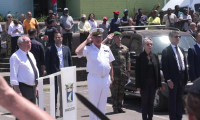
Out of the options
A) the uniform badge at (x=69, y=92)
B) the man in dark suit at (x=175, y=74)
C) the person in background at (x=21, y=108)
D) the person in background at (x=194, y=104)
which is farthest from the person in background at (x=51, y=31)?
the person in background at (x=21, y=108)

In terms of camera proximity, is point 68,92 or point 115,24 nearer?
point 68,92

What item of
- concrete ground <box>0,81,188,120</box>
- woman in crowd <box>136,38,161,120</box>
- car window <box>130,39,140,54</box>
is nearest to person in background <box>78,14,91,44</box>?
concrete ground <box>0,81,188,120</box>

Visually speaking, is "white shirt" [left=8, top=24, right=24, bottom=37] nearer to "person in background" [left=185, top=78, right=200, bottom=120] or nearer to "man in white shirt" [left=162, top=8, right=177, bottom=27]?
"man in white shirt" [left=162, top=8, right=177, bottom=27]

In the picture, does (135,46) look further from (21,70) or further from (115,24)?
(115,24)

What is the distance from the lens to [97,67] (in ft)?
23.4

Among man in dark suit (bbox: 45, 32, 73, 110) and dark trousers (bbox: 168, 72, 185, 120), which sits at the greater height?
man in dark suit (bbox: 45, 32, 73, 110)

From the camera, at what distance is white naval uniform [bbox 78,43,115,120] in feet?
23.4

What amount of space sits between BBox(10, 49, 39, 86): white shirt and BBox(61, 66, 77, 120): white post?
0.58 metres

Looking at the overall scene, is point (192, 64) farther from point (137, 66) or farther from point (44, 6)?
point (44, 6)

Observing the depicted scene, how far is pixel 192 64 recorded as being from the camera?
833 centimetres

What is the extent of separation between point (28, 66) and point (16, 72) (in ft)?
0.79

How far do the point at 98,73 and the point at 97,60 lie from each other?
0.25 meters

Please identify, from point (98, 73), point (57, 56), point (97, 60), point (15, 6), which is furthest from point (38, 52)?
point (15, 6)

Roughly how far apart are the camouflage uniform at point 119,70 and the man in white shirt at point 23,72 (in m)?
2.83
